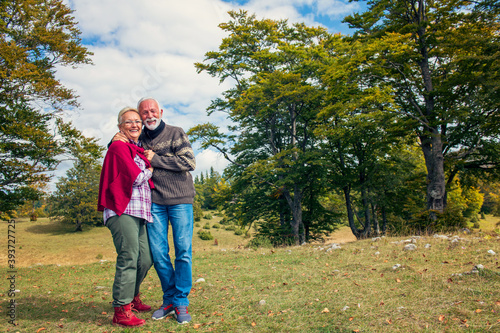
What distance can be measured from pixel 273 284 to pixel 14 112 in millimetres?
11980

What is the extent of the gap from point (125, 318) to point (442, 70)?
17530mm

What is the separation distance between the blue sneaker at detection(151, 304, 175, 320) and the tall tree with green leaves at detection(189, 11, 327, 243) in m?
13.6

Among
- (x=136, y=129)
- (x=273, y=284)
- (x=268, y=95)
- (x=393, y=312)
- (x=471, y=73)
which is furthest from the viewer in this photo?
(x=268, y=95)

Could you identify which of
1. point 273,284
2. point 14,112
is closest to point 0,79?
point 14,112

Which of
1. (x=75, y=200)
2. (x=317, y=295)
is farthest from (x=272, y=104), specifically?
(x=75, y=200)

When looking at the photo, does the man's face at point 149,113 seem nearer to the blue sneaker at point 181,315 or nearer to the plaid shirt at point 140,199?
the plaid shirt at point 140,199

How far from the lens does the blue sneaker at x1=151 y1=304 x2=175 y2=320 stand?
323 centimetres

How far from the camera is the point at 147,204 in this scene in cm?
317

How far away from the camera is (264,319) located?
3188 mm

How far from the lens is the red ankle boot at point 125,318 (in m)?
2.98

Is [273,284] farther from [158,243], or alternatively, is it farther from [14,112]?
[14,112]

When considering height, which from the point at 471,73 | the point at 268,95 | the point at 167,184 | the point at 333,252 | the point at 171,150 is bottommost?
the point at 333,252

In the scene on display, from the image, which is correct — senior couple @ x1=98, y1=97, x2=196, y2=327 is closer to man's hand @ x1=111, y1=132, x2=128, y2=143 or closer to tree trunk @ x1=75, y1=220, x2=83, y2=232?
man's hand @ x1=111, y1=132, x2=128, y2=143

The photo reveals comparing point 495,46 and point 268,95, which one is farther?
point 268,95
